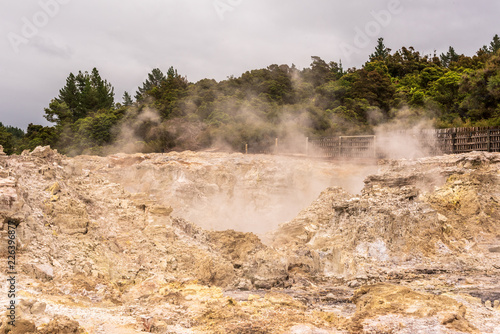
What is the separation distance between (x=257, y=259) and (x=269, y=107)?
17.0 metres

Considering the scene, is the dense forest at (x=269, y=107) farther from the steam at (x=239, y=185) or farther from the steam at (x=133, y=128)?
the steam at (x=239, y=185)

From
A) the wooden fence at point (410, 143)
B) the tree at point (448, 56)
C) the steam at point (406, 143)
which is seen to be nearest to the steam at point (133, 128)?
the wooden fence at point (410, 143)

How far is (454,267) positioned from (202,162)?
9.70 metres

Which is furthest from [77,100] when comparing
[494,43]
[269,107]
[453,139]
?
[494,43]

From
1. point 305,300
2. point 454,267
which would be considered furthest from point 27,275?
point 454,267

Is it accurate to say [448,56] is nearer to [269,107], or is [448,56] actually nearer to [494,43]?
[494,43]

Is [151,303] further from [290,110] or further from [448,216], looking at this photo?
[290,110]

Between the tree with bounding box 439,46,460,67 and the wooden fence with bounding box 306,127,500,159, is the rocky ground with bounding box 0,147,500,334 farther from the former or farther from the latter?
the tree with bounding box 439,46,460,67

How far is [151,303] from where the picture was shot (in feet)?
20.9

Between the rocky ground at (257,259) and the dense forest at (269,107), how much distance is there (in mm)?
7655

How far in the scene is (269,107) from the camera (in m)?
25.3

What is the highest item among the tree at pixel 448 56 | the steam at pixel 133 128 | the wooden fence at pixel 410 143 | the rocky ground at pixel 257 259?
the tree at pixel 448 56

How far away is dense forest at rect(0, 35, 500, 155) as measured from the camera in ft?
67.8

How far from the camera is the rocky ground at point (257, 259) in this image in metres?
5.73
